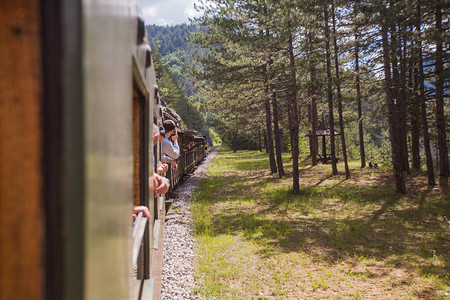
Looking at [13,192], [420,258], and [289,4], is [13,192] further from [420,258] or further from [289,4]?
[289,4]

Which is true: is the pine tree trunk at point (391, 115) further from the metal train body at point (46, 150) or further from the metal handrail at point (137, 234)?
the metal train body at point (46, 150)

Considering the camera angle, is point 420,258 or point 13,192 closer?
point 13,192

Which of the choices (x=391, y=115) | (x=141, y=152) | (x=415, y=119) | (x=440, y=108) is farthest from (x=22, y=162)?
(x=415, y=119)

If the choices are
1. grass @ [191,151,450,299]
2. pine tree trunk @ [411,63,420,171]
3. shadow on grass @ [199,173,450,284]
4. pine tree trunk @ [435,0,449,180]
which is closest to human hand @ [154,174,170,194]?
grass @ [191,151,450,299]

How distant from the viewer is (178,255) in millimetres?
5801

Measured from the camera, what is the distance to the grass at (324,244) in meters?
4.81

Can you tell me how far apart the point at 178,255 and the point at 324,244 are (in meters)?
3.44

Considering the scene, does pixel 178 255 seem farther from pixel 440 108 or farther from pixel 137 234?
pixel 440 108

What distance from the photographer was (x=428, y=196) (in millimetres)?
10586

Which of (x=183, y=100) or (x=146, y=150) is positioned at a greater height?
(x=183, y=100)

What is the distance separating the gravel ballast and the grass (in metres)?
0.20

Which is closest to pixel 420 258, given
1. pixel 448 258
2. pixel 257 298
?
pixel 448 258

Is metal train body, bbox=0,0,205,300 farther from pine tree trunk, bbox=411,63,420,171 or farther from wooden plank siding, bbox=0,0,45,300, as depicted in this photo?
pine tree trunk, bbox=411,63,420,171

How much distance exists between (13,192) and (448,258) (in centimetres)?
762
